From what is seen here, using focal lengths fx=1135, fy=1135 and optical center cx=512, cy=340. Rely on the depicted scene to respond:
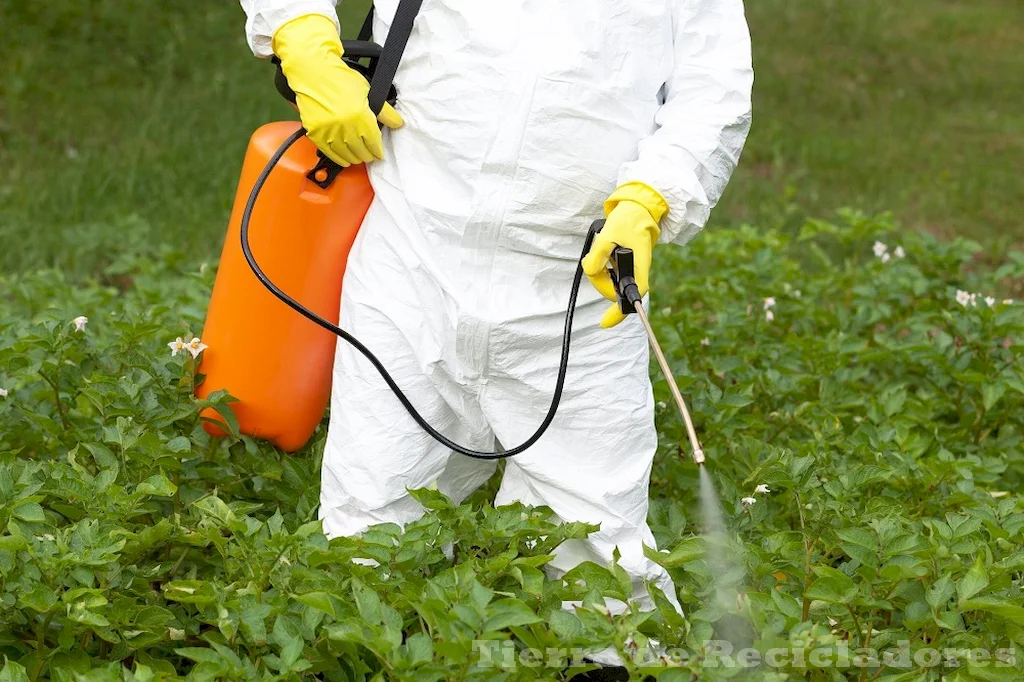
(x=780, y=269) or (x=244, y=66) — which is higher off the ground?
(x=244, y=66)

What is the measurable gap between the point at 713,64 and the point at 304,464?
1.12m

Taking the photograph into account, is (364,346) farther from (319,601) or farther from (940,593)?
(940,593)

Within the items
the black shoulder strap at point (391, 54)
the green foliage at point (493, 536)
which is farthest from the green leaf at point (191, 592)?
the black shoulder strap at point (391, 54)

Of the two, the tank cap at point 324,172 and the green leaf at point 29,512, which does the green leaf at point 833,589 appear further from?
the green leaf at point 29,512

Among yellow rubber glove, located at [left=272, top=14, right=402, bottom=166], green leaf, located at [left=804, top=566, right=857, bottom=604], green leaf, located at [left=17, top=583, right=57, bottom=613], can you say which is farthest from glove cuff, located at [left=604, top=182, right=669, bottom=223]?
green leaf, located at [left=17, top=583, right=57, bottom=613]

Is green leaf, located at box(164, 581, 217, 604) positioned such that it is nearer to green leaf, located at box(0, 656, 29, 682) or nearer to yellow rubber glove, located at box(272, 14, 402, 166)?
green leaf, located at box(0, 656, 29, 682)

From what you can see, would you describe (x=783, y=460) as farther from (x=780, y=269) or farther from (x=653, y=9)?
(x=780, y=269)

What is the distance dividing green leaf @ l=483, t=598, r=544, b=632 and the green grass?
2.94m

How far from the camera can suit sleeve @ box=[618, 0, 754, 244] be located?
181 cm

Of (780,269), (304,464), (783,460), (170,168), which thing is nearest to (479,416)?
(304,464)

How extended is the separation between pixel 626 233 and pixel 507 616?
62 centimetres

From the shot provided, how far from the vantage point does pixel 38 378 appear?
8.45ft

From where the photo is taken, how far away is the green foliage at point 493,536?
1.63 m

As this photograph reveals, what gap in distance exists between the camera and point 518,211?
183 cm
